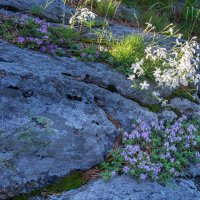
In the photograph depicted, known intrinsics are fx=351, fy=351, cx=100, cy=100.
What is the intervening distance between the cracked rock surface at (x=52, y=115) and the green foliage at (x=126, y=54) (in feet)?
0.87

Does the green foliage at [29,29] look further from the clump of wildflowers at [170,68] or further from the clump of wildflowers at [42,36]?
the clump of wildflowers at [170,68]

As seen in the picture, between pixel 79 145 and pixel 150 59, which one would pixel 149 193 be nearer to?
pixel 79 145

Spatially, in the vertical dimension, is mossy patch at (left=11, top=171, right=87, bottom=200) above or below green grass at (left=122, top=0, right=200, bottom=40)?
below

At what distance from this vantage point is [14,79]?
417 cm

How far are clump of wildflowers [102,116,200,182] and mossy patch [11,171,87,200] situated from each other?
0.26 m

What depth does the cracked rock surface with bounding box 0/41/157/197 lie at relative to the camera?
11.2 ft

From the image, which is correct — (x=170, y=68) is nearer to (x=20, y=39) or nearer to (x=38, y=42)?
(x=38, y=42)

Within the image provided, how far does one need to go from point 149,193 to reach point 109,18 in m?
5.36

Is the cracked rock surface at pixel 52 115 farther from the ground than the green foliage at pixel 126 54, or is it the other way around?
the green foliage at pixel 126 54

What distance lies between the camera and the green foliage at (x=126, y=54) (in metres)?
5.33

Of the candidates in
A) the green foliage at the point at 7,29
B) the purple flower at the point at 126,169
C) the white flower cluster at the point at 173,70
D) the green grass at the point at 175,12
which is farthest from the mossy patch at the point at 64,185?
the green grass at the point at 175,12

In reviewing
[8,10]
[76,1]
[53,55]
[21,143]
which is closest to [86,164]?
[21,143]

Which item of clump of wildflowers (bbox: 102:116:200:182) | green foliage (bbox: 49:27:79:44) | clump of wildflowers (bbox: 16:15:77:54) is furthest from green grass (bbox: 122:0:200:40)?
clump of wildflowers (bbox: 102:116:200:182)

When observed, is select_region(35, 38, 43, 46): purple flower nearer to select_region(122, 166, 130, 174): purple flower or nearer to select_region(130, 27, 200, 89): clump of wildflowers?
select_region(130, 27, 200, 89): clump of wildflowers
